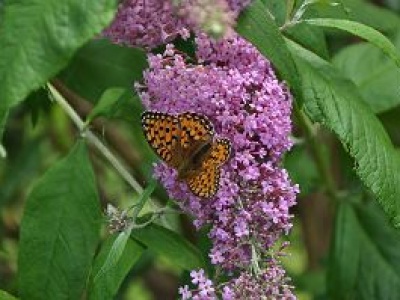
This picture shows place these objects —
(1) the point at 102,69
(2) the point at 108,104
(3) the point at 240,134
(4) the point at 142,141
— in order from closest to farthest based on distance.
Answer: (3) the point at 240,134 < (2) the point at 108,104 < (1) the point at 102,69 < (4) the point at 142,141

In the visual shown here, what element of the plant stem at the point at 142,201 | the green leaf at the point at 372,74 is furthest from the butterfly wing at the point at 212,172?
the green leaf at the point at 372,74

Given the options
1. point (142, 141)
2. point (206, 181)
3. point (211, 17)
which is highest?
point (211, 17)

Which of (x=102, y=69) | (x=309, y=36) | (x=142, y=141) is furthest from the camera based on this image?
(x=142, y=141)

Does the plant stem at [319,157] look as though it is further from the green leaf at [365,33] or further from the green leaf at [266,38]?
the green leaf at [266,38]

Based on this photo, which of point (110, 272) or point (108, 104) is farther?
point (108, 104)

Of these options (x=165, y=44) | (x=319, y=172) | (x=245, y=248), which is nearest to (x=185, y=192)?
(x=245, y=248)

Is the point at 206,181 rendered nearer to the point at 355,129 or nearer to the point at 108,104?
the point at 355,129

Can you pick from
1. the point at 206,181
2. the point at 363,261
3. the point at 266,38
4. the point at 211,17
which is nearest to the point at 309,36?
the point at 266,38

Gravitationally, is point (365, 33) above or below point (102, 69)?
above
